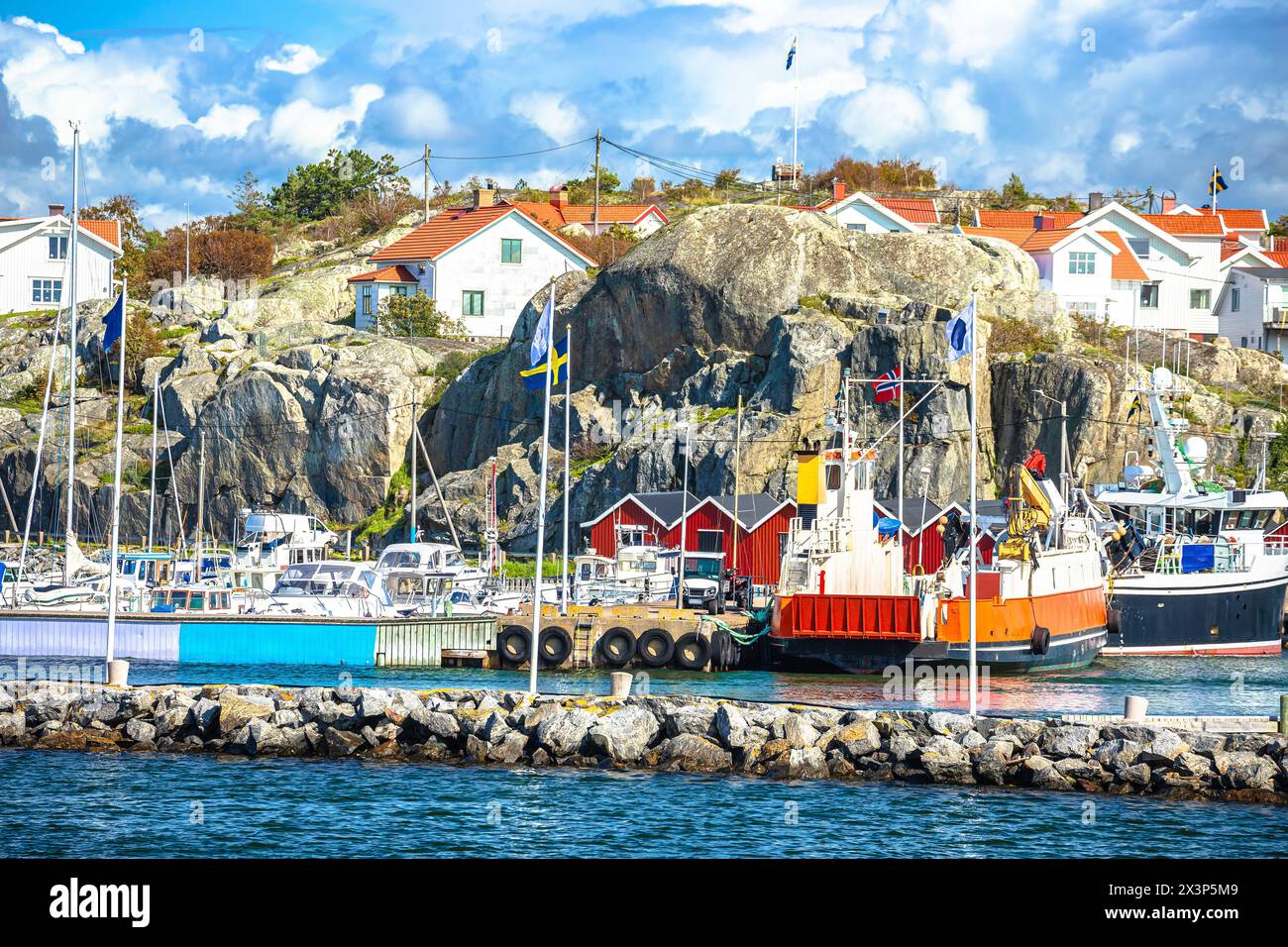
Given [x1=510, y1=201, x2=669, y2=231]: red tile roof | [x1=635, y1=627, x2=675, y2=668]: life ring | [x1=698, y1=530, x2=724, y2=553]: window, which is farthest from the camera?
[x1=510, y1=201, x2=669, y2=231]: red tile roof

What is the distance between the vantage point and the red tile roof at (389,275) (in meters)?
71.2

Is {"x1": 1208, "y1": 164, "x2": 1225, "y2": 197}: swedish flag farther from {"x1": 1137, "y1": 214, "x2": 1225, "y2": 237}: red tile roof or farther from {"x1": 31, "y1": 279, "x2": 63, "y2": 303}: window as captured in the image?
{"x1": 31, "y1": 279, "x2": 63, "y2": 303}: window

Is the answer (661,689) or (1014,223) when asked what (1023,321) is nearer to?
(1014,223)

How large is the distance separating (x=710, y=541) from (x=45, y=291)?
42.2 m

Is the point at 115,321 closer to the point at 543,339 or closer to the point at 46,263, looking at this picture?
the point at 543,339

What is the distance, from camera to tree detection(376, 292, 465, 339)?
69.1 metres

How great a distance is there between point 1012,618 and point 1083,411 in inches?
687

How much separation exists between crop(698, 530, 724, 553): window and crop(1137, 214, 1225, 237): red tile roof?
3339 centimetres

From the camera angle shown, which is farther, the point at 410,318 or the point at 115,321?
the point at 410,318

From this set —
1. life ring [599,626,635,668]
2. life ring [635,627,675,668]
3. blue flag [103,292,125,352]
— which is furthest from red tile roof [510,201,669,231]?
blue flag [103,292,125,352]

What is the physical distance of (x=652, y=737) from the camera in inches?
1034

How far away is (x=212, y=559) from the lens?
2000 inches

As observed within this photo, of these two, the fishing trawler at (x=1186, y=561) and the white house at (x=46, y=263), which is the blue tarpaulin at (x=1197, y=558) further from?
the white house at (x=46, y=263)

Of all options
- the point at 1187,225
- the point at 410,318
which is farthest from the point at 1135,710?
the point at 1187,225
